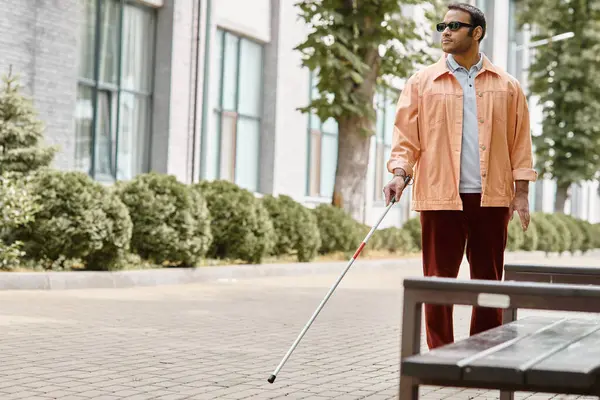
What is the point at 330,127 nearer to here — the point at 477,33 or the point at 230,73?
the point at 230,73

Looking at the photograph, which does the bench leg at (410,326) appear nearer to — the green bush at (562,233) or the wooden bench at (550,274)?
the wooden bench at (550,274)

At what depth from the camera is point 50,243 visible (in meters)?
14.3

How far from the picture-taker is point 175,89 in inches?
918

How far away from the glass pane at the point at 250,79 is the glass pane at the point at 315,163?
3148 mm

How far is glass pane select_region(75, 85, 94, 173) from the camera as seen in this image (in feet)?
68.5

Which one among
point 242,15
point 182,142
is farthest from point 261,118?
point 182,142

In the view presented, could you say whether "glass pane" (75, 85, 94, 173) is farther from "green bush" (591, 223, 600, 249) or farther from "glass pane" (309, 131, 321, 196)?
"green bush" (591, 223, 600, 249)

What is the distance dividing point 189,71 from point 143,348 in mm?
15862

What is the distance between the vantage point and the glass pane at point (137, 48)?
22.5 metres

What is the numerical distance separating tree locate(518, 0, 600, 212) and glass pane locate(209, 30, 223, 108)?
16.5m

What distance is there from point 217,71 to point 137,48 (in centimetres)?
314

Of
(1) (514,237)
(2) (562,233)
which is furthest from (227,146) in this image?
(2) (562,233)

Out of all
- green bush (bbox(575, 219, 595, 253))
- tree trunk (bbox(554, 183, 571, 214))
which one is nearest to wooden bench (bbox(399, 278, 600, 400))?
green bush (bbox(575, 219, 595, 253))

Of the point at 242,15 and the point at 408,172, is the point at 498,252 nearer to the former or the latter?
the point at 408,172
